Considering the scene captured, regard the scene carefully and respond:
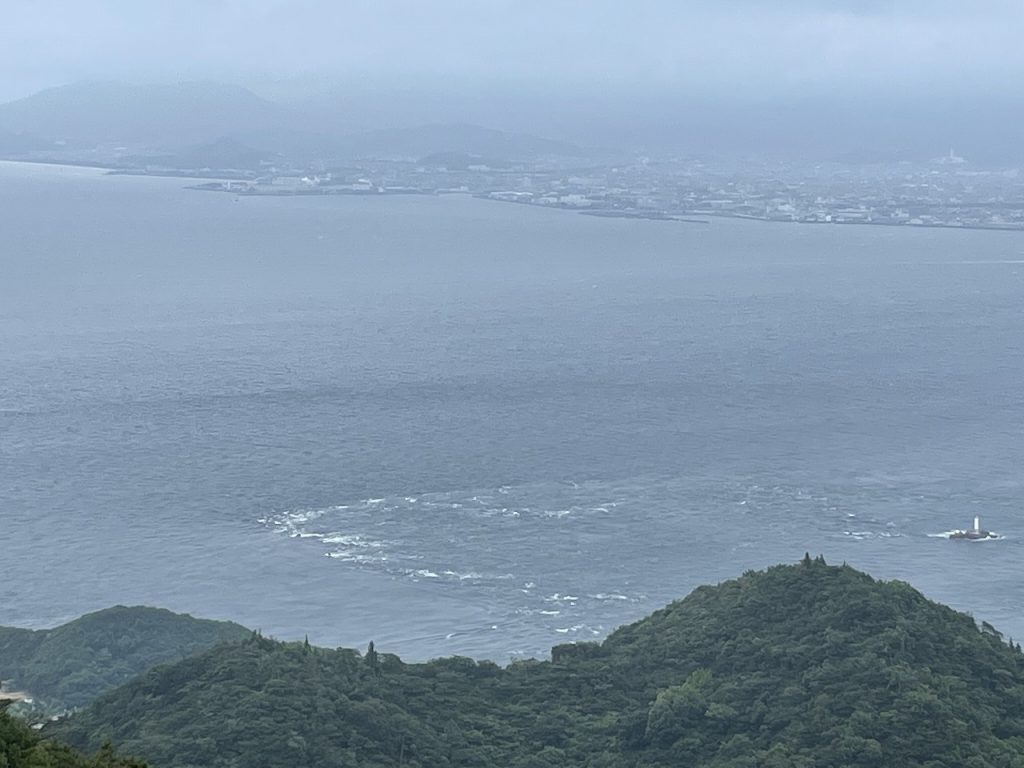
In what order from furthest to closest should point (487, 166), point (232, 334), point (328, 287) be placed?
point (487, 166)
point (328, 287)
point (232, 334)

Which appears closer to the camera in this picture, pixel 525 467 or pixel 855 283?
pixel 525 467

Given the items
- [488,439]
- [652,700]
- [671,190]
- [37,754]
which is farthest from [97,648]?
[671,190]

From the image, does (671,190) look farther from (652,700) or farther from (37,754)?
(37,754)

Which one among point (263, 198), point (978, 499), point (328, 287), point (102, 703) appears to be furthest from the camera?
point (263, 198)

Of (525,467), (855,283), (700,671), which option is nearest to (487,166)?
(855,283)

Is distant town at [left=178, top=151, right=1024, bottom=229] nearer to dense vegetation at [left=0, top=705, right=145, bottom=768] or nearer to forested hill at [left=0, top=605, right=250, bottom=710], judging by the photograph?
forested hill at [left=0, top=605, right=250, bottom=710]

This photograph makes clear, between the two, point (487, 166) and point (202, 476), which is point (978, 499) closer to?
point (202, 476)
